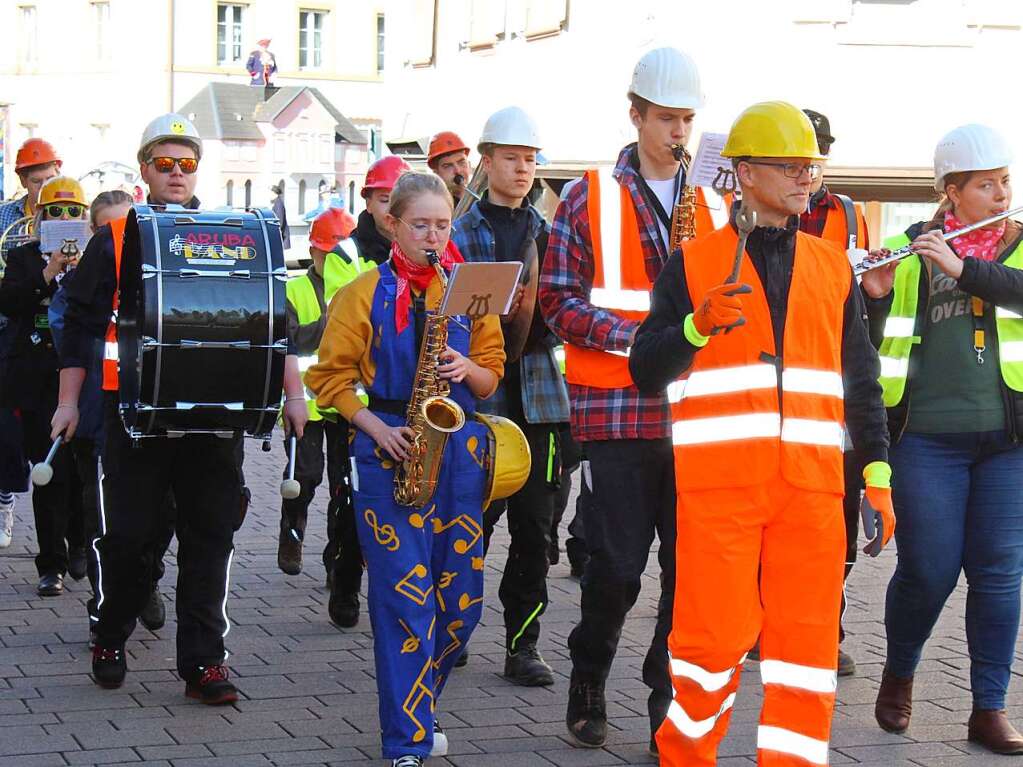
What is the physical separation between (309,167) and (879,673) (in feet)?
187

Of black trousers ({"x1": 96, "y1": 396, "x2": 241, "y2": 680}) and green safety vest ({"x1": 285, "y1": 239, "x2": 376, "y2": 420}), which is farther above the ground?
green safety vest ({"x1": 285, "y1": 239, "x2": 376, "y2": 420})

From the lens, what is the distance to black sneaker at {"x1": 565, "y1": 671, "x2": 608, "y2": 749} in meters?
5.95

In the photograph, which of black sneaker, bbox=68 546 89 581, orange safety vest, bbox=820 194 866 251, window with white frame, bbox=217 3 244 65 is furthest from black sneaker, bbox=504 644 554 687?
window with white frame, bbox=217 3 244 65

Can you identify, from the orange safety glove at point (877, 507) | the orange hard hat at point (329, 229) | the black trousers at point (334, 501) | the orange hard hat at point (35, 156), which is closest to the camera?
the orange safety glove at point (877, 507)

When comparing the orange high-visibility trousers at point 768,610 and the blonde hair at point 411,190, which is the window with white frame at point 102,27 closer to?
the blonde hair at point 411,190

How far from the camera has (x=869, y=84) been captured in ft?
59.1

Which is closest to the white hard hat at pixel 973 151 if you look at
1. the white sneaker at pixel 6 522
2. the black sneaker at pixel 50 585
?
the black sneaker at pixel 50 585

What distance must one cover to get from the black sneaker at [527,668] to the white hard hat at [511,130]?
1.91 meters

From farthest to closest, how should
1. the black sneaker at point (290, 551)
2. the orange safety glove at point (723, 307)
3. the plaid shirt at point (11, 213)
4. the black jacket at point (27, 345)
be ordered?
the plaid shirt at point (11, 213)
the black sneaker at point (290, 551)
the black jacket at point (27, 345)
the orange safety glove at point (723, 307)

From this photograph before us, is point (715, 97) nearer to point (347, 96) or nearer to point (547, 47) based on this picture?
point (547, 47)

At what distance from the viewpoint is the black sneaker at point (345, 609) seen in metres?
7.70

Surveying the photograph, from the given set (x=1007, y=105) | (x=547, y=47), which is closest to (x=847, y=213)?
(x=1007, y=105)

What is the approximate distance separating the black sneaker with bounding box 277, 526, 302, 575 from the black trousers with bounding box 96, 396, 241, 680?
2.29 meters

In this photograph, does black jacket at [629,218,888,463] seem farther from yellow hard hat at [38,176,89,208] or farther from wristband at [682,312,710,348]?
yellow hard hat at [38,176,89,208]
